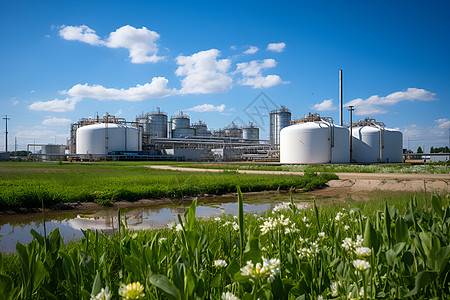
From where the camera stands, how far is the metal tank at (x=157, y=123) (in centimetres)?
5188

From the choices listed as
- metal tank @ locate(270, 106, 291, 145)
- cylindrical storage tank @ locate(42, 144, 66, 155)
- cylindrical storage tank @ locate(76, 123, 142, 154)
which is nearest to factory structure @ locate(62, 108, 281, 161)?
cylindrical storage tank @ locate(76, 123, 142, 154)

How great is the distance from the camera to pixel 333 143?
99.2ft

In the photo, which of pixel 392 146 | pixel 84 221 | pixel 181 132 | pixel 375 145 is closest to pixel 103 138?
pixel 181 132

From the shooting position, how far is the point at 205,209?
7391mm

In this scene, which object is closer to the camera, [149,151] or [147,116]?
[149,151]

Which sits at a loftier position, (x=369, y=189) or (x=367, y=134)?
(x=367, y=134)

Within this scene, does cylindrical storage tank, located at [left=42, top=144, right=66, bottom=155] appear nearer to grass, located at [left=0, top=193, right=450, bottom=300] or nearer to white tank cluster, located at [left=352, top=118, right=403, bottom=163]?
white tank cluster, located at [left=352, top=118, right=403, bottom=163]

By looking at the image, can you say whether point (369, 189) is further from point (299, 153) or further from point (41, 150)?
point (41, 150)

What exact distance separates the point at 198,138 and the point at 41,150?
3100 cm

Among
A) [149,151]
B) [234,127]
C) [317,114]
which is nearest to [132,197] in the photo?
[317,114]

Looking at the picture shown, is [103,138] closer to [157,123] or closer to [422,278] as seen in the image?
[157,123]

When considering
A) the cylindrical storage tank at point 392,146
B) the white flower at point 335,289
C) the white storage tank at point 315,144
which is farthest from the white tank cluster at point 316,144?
the white flower at point 335,289

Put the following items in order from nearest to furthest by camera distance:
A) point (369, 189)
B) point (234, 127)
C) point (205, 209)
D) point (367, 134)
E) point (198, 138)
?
point (205, 209)
point (369, 189)
point (367, 134)
point (198, 138)
point (234, 127)

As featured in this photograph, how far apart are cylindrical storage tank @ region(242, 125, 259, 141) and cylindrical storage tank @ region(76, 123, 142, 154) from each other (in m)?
26.5
